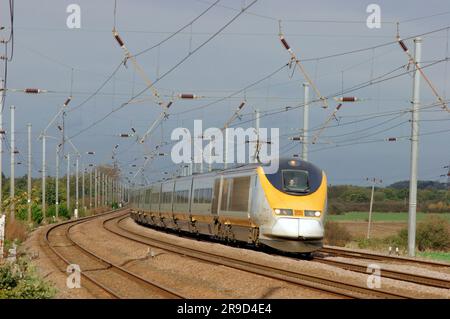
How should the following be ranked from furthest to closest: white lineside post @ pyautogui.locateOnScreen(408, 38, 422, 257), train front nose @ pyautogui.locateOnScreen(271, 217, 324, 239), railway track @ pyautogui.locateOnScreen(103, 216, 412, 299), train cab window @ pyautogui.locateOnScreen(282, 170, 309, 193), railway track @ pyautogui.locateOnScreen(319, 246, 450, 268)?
white lineside post @ pyautogui.locateOnScreen(408, 38, 422, 257)
train cab window @ pyautogui.locateOnScreen(282, 170, 309, 193)
railway track @ pyautogui.locateOnScreen(319, 246, 450, 268)
train front nose @ pyautogui.locateOnScreen(271, 217, 324, 239)
railway track @ pyautogui.locateOnScreen(103, 216, 412, 299)

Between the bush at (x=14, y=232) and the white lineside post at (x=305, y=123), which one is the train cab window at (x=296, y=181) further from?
the bush at (x=14, y=232)

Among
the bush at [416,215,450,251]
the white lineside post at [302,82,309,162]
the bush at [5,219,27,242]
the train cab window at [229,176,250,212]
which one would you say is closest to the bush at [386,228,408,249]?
the bush at [416,215,450,251]

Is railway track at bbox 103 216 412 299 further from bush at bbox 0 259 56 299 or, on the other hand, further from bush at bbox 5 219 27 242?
bush at bbox 5 219 27 242

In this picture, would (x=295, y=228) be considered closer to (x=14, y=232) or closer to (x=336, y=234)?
(x=14, y=232)

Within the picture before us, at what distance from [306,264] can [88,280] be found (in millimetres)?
6575

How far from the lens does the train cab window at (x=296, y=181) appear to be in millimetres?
23078

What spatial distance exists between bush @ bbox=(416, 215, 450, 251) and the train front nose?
26151 millimetres

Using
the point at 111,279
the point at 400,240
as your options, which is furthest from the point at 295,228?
the point at 400,240

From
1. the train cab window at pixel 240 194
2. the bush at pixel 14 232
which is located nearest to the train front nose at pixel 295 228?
the train cab window at pixel 240 194

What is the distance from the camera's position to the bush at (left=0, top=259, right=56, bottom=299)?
1332 cm
